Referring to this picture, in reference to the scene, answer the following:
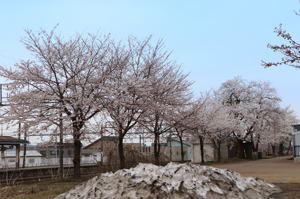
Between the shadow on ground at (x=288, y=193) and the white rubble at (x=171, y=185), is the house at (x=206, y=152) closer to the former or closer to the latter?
the shadow on ground at (x=288, y=193)

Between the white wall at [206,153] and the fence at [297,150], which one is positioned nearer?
the fence at [297,150]

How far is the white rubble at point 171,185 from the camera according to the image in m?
7.88

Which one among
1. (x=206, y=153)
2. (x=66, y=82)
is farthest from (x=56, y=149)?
(x=206, y=153)

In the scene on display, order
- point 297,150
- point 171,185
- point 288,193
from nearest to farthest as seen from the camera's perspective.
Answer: point 171,185
point 288,193
point 297,150

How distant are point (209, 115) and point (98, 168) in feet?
44.9

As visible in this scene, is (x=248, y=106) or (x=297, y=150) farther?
(x=248, y=106)

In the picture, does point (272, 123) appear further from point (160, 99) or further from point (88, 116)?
point (88, 116)

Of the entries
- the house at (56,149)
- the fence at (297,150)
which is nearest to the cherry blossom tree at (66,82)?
the house at (56,149)

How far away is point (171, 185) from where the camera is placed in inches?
315

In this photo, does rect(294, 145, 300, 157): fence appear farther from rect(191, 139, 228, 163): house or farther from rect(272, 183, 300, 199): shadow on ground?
rect(272, 183, 300, 199): shadow on ground

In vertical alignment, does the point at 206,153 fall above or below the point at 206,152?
below

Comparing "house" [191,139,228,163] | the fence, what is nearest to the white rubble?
the fence

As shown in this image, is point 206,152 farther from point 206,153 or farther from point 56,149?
point 56,149

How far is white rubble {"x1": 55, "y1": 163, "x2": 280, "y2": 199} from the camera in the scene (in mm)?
7880
